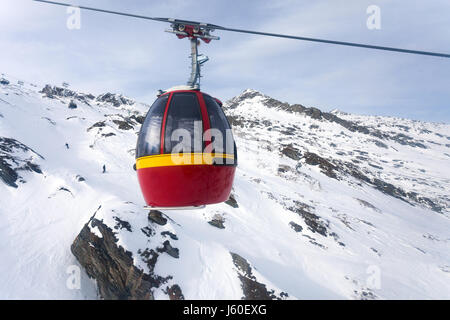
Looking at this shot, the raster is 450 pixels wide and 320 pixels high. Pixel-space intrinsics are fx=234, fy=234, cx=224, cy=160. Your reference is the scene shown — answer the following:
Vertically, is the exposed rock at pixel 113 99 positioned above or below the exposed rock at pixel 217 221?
above

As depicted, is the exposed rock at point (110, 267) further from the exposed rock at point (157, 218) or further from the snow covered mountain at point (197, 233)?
the exposed rock at point (157, 218)

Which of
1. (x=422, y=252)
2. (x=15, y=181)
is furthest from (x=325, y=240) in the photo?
(x=15, y=181)

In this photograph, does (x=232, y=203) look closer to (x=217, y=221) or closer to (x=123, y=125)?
(x=217, y=221)

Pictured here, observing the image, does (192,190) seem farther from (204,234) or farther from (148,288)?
(204,234)

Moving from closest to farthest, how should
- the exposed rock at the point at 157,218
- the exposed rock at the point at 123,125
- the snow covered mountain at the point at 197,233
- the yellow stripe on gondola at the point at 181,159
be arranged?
1. the yellow stripe on gondola at the point at 181,159
2. the snow covered mountain at the point at 197,233
3. the exposed rock at the point at 157,218
4. the exposed rock at the point at 123,125

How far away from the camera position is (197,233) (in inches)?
763

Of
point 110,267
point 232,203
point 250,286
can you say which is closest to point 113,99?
point 232,203

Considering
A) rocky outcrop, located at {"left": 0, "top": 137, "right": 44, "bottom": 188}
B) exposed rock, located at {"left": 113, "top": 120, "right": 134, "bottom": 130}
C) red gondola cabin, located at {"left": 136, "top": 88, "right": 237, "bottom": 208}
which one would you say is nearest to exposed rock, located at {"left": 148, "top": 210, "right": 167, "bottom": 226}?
red gondola cabin, located at {"left": 136, "top": 88, "right": 237, "bottom": 208}

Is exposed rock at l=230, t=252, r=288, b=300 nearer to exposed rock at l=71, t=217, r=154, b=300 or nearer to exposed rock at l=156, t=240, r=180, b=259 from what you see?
exposed rock at l=156, t=240, r=180, b=259

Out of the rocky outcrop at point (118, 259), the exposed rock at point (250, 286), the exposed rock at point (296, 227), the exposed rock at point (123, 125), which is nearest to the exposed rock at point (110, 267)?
the rocky outcrop at point (118, 259)

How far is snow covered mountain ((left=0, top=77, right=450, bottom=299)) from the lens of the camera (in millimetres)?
15375

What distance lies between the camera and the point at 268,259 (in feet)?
61.7

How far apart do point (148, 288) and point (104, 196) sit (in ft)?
36.1

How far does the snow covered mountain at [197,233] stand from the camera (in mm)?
15375
